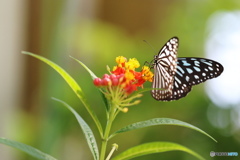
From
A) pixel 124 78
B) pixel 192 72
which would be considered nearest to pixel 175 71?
pixel 192 72

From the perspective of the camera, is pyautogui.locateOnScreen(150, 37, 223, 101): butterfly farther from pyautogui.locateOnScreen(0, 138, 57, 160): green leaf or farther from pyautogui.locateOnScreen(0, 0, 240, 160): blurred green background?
pyautogui.locateOnScreen(0, 0, 240, 160): blurred green background

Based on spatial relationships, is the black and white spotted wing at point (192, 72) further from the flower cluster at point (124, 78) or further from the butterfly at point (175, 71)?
the flower cluster at point (124, 78)

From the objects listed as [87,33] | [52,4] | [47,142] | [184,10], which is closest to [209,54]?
[184,10]

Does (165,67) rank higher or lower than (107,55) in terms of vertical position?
lower

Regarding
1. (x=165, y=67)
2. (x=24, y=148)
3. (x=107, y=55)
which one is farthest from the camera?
(x=107, y=55)

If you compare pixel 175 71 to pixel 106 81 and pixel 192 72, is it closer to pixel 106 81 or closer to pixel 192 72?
pixel 192 72

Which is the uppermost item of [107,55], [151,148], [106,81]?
[107,55]

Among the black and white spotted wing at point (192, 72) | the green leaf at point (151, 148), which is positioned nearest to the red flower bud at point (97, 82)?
the green leaf at point (151, 148)
